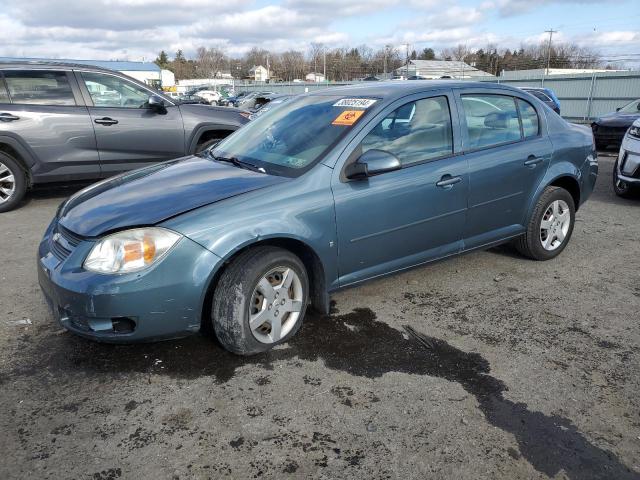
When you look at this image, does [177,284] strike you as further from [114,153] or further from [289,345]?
[114,153]

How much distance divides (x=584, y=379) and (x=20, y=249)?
5.10 m

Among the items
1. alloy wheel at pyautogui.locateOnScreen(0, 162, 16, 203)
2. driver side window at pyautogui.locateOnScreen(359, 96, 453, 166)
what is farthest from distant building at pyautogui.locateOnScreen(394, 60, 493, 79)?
driver side window at pyautogui.locateOnScreen(359, 96, 453, 166)

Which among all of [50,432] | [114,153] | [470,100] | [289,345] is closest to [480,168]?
[470,100]

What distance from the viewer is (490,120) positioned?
4.30 meters

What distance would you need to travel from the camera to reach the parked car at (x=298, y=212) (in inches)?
114

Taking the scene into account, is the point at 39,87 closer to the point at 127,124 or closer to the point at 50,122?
the point at 50,122

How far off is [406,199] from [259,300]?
48.9 inches

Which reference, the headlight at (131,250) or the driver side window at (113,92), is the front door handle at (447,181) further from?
the driver side window at (113,92)

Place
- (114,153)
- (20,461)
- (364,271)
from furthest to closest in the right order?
(114,153) → (364,271) → (20,461)

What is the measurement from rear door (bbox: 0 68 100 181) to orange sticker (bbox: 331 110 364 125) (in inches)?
178

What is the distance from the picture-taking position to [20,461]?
236cm

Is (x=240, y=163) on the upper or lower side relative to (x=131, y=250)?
upper

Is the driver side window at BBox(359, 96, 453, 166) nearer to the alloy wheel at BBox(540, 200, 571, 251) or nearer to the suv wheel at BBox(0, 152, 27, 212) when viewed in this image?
the alloy wheel at BBox(540, 200, 571, 251)

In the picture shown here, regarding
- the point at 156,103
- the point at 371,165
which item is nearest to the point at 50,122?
the point at 156,103
